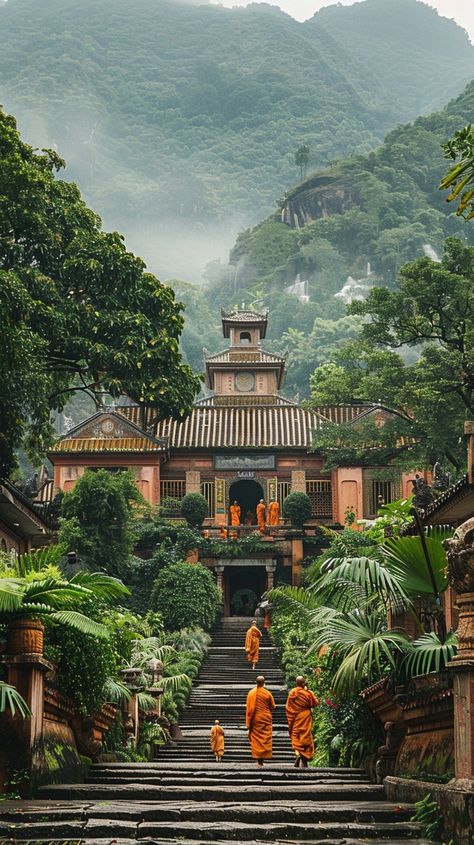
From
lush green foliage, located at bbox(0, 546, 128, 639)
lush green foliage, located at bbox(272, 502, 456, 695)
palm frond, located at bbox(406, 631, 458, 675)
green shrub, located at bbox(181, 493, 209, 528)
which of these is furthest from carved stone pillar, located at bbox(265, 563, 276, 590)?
palm frond, located at bbox(406, 631, 458, 675)

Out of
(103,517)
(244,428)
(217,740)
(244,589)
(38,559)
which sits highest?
(244,428)

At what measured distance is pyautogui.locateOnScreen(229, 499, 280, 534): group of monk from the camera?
3488 centimetres

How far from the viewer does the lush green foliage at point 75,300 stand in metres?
21.0

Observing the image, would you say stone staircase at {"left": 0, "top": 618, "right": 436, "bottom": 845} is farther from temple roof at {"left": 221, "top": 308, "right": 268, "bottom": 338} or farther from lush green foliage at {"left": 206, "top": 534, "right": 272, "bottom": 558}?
temple roof at {"left": 221, "top": 308, "right": 268, "bottom": 338}

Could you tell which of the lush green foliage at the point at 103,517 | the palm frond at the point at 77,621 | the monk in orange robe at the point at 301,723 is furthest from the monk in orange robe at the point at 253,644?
the palm frond at the point at 77,621

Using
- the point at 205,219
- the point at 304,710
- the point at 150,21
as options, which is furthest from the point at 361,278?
the point at 150,21

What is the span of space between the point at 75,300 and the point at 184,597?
820 centimetres

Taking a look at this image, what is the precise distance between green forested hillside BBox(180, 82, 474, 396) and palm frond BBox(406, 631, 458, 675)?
7060cm

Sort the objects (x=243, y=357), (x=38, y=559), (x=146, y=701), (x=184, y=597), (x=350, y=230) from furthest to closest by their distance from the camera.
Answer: (x=350, y=230) < (x=243, y=357) < (x=184, y=597) < (x=146, y=701) < (x=38, y=559)

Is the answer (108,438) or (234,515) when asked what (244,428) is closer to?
(234,515)

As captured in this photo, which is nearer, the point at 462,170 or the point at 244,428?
the point at 462,170

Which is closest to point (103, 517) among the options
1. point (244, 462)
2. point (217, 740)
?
point (244, 462)

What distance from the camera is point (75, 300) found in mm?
22922

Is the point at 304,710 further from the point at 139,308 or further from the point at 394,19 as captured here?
the point at 394,19
